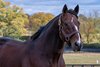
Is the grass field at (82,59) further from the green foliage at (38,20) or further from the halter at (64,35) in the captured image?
the green foliage at (38,20)

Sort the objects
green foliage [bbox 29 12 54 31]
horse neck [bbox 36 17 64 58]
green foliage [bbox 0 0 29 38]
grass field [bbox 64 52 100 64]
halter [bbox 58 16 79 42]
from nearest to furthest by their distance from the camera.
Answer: halter [bbox 58 16 79 42]
horse neck [bbox 36 17 64 58]
grass field [bbox 64 52 100 64]
green foliage [bbox 0 0 29 38]
green foliage [bbox 29 12 54 31]

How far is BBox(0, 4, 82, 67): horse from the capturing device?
4.16 meters

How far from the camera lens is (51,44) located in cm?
443

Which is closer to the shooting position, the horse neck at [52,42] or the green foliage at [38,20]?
the horse neck at [52,42]

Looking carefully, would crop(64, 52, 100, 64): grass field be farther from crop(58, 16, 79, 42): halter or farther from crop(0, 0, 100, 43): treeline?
crop(58, 16, 79, 42): halter

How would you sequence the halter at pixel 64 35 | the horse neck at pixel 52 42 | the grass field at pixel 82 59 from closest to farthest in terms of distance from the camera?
the halter at pixel 64 35 → the horse neck at pixel 52 42 → the grass field at pixel 82 59

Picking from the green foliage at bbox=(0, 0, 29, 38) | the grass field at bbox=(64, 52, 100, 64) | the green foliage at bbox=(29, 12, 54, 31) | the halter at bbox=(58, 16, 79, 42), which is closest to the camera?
the halter at bbox=(58, 16, 79, 42)

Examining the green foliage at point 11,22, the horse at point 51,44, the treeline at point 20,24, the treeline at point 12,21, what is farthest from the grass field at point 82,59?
the horse at point 51,44

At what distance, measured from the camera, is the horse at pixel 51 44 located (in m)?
4.16

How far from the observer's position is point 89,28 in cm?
6056

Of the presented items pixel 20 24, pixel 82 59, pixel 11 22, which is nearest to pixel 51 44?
pixel 82 59

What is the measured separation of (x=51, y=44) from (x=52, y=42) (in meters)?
0.03

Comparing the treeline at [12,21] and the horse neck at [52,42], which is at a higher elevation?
the horse neck at [52,42]

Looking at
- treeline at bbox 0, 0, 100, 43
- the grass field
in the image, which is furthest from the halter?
treeline at bbox 0, 0, 100, 43
